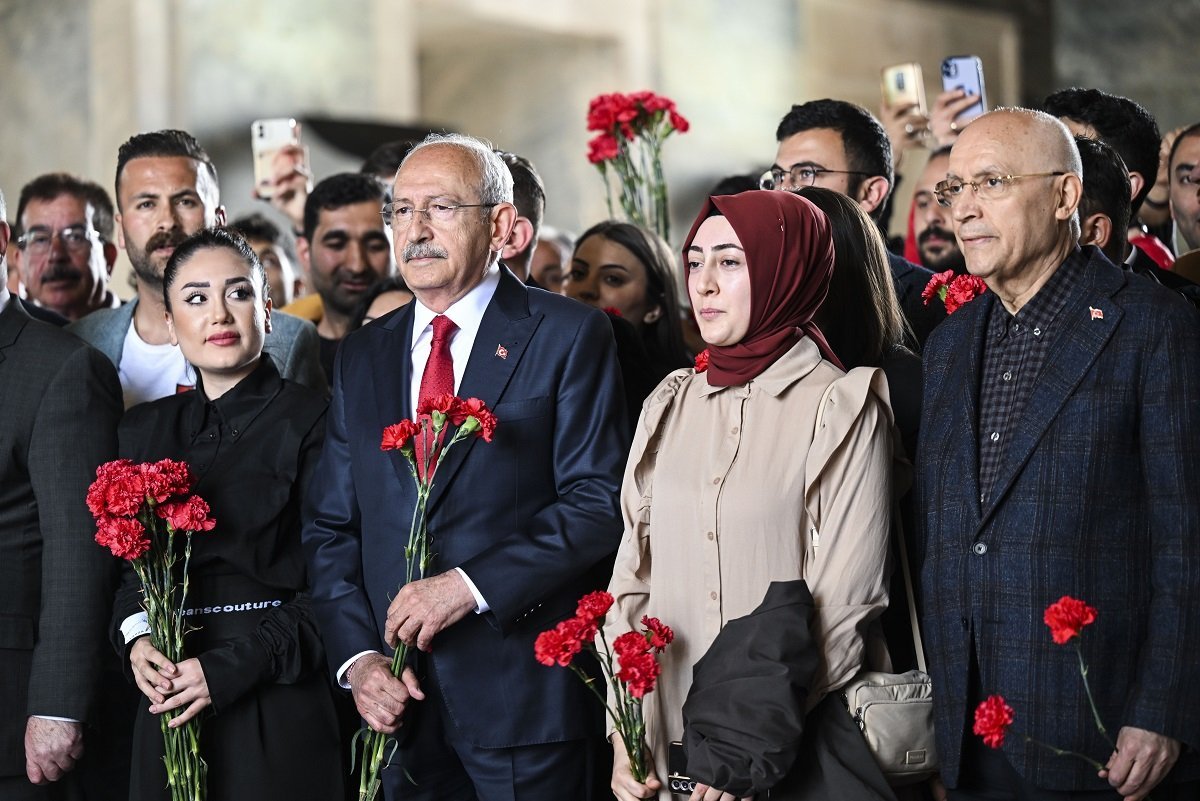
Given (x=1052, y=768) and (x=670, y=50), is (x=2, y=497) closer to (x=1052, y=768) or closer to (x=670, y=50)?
(x=1052, y=768)

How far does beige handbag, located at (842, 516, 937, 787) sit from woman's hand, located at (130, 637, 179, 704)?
1461 millimetres

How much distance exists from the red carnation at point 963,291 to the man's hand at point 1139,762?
0.96m

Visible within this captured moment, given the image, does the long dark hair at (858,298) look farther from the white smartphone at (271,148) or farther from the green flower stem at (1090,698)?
the white smartphone at (271,148)

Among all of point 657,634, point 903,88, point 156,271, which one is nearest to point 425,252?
point 657,634

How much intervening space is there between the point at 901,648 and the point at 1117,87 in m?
8.32

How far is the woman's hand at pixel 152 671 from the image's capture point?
3.28 m

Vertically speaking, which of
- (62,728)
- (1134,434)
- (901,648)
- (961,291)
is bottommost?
(62,728)

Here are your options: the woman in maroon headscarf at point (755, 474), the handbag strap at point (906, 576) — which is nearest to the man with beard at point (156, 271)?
the woman in maroon headscarf at point (755, 474)

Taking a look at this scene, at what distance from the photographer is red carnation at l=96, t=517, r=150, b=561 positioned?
10.4ft

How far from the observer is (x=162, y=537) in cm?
334

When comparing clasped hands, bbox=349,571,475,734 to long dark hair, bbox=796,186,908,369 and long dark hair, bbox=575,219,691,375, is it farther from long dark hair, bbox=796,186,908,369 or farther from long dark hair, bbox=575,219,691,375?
long dark hair, bbox=575,219,691,375

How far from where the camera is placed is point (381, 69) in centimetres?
907

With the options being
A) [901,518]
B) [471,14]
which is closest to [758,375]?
[901,518]

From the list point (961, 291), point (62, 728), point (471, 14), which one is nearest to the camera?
point (961, 291)
